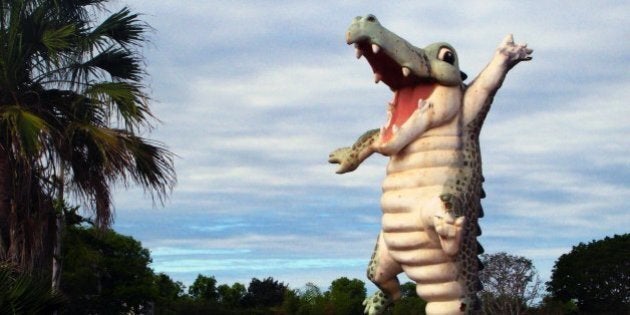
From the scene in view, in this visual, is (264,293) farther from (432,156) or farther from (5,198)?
(432,156)

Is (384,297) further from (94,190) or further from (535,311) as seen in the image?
(535,311)

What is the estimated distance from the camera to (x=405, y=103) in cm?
727

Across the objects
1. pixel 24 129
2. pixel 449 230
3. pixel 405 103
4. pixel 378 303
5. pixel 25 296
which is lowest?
pixel 378 303

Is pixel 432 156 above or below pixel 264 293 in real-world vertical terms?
below

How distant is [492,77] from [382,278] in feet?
5.44

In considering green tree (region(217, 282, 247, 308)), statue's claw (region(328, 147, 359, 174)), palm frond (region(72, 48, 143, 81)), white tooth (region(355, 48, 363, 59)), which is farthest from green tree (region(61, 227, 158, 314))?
white tooth (region(355, 48, 363, 59))

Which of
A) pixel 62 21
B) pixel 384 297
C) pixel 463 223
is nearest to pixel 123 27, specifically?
pixel 62 21

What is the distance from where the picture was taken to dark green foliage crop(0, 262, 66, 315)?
8.05m

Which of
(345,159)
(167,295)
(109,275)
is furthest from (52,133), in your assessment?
(167,295)

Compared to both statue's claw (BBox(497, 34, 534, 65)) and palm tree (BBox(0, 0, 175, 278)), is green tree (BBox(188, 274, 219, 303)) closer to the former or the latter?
palm tree (BBox(0, 0, 175, 278))

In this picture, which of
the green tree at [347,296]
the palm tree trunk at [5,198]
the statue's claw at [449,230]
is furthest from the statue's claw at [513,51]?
the green tree at [347,296]

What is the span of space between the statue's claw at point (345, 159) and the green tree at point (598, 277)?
79.4 feet

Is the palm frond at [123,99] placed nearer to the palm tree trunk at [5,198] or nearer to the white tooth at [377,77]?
the palm tree trunk at [5,198]

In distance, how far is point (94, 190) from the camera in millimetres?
10984
